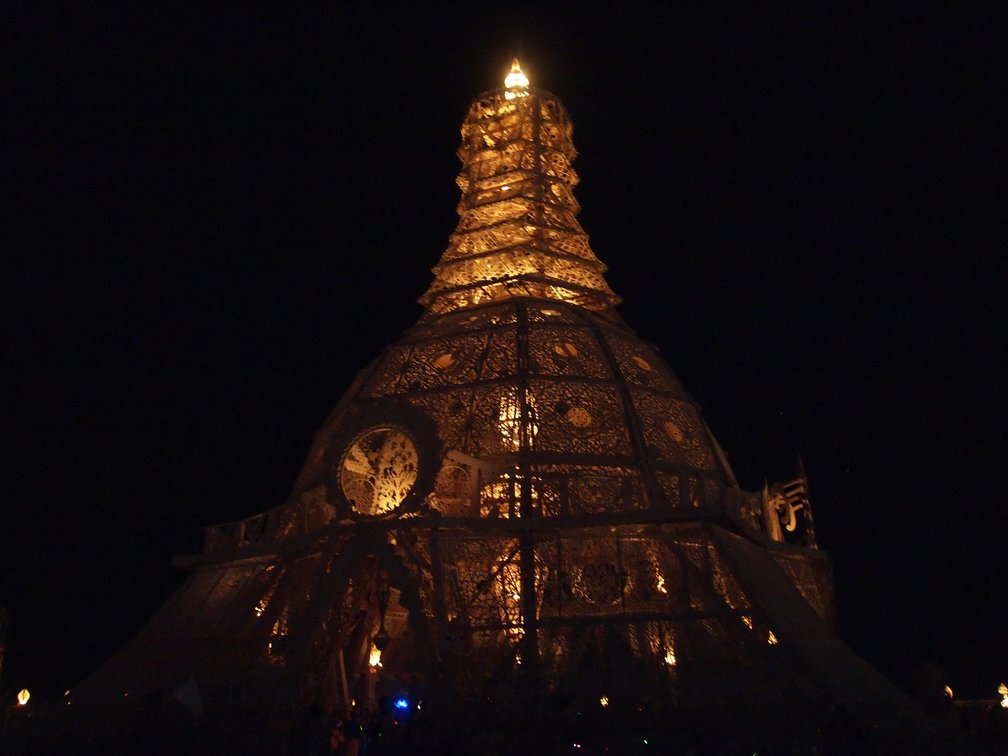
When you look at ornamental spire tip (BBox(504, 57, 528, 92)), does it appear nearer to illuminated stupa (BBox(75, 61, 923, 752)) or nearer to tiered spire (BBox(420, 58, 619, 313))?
tiered spire (BBox(420, 58, 619, 313))

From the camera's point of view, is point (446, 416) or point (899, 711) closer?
point (899, 711)

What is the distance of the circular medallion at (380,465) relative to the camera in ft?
48.4

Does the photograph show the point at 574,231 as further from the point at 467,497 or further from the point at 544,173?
the point at 467,497

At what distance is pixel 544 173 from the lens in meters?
21.1

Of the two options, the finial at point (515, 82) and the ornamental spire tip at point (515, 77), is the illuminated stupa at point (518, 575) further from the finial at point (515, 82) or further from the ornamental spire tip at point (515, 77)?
the ornamental spire tip at point (515, 77)

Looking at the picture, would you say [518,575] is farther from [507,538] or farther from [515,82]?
[515,82]

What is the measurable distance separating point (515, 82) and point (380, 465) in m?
12.8

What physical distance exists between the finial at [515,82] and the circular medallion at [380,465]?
34.6ft

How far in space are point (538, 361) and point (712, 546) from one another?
4226mm

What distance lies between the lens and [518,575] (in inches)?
545

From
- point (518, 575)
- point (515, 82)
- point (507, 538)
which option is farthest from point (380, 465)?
point (515, 82)

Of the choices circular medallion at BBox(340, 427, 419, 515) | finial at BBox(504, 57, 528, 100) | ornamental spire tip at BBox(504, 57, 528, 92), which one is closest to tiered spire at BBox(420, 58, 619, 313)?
finial at BBox(504, 57, 528, 100)

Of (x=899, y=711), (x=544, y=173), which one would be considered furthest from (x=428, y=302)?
(x=899, y=711)

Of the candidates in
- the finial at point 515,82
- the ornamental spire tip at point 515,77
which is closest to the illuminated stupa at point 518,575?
the finial at point 515,82
